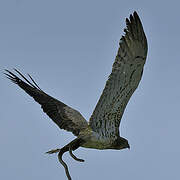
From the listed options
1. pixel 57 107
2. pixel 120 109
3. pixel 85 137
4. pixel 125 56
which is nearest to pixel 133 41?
pixel 125 56

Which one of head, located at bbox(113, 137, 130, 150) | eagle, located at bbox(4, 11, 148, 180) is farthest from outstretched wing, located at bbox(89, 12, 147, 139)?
head, located at bbox(113, 137, 130, 150)

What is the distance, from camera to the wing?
14202 millimetres

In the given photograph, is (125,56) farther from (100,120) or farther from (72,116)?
(72,116)

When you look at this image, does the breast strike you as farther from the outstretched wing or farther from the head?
the outstretched wing

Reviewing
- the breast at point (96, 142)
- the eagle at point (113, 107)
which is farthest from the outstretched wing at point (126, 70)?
the breast at point (96, 142)

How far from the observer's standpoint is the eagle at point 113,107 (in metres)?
12.2

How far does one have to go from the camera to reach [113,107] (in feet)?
41.7

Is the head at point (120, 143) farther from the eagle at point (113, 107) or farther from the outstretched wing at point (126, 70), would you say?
the outstretched wing at point (126, 70)

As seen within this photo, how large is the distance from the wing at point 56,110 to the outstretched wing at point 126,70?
1.53 meters

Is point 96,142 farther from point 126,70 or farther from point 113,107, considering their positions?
point 126,70

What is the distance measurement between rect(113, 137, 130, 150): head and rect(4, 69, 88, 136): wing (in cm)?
89

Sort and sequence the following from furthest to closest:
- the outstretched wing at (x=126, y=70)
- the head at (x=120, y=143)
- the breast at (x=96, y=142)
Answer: the head at (x=120, y=143) < the breast at (x=96, y=142) < the outstretched wing at (x=126, y=70)

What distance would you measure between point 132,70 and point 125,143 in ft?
7.27

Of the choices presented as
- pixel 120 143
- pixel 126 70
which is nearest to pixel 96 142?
pixel 120 143
